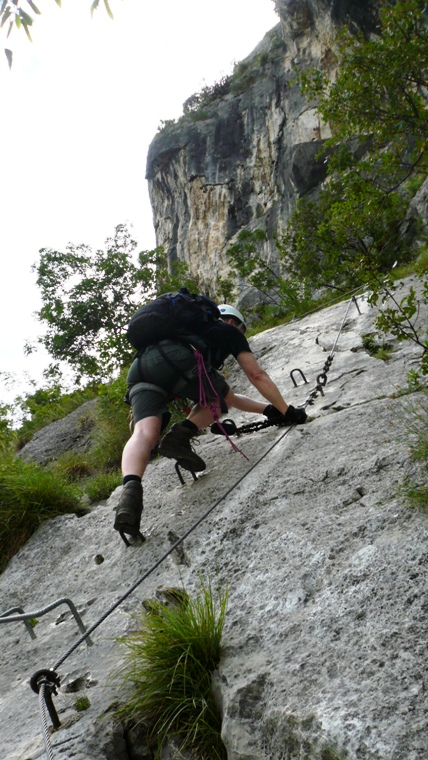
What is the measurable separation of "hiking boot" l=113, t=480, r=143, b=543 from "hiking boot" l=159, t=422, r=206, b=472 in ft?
1.57

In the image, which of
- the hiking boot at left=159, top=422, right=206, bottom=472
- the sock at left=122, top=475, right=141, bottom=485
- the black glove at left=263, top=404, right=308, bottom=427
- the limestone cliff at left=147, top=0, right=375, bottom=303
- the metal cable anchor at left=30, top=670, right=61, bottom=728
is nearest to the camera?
the metal cable anchor at left=30, top=670, right=61, bottom=728

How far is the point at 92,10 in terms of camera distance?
2717 mm

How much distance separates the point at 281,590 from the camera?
2.49 meters

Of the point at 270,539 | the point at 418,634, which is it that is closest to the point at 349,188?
the point at 270,539

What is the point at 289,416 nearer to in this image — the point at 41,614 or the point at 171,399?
the point at 171,399

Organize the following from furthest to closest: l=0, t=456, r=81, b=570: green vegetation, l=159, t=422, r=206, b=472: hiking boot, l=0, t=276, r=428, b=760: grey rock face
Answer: l=0, t=456, r=81, b=570: green vegetation, l=159, t=422, r=206, b=472: hiking boot, l=0, t=276, r=428, b=760: grey rock face

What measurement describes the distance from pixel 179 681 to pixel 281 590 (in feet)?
1.92

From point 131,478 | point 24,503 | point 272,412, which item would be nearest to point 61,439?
point 24,503

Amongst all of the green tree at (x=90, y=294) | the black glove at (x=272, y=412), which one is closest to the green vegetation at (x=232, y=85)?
the green tree at (x=90, y=294)

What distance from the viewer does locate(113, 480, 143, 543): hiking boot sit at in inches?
141

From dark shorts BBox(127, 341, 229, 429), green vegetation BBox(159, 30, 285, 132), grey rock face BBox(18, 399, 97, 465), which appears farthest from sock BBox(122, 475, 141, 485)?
green vegetation BBox(159, 30, 285, 132)

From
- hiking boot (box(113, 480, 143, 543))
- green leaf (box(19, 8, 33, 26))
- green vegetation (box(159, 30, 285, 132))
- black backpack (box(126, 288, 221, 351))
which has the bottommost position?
hiking boot (box(113, 480, 143, 543))

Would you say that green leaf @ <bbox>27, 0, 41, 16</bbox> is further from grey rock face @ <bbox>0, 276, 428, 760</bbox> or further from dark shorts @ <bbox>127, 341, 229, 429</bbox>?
grey rock face @ <bbox>0, 276, 428, 760</bbox>

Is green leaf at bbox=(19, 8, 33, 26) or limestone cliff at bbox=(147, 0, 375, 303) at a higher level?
limestone cliff at bbox=(147, 0, 375, 303)
